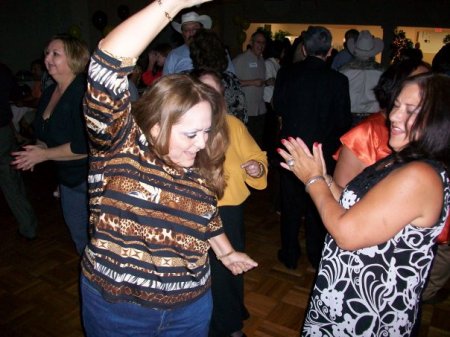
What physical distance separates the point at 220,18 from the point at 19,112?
24.6 ft

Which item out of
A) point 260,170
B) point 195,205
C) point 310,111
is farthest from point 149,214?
point 310,111

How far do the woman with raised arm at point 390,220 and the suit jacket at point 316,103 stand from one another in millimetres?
1386

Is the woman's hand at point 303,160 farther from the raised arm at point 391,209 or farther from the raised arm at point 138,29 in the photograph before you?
the raised arm at point 138,29

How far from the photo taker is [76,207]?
2348 millimetres

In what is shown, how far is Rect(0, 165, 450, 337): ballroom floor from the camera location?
94.6 inches

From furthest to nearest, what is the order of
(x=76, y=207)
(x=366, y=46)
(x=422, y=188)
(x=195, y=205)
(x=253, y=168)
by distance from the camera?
(x=366, y=46)
(x=76, y=207)
(x=253, y=168)
(x=195, y=205)
(x=422, y=188)

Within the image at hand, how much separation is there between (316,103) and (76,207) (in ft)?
6.17

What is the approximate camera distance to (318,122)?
2.77 metres

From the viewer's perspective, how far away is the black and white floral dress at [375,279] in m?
1.17

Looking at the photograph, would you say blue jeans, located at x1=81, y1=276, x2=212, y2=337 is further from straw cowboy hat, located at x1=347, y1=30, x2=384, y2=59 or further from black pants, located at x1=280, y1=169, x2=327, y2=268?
straw cowboy hat, located at x1=347, y1=30, x2=384, y2=59

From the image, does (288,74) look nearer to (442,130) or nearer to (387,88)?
(387,88)

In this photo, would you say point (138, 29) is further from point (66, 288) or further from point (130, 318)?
point (66, 288)

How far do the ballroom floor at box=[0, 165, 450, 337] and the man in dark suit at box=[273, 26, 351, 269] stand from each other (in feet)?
1.08

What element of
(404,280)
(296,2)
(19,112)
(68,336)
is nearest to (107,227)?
(404,280)
